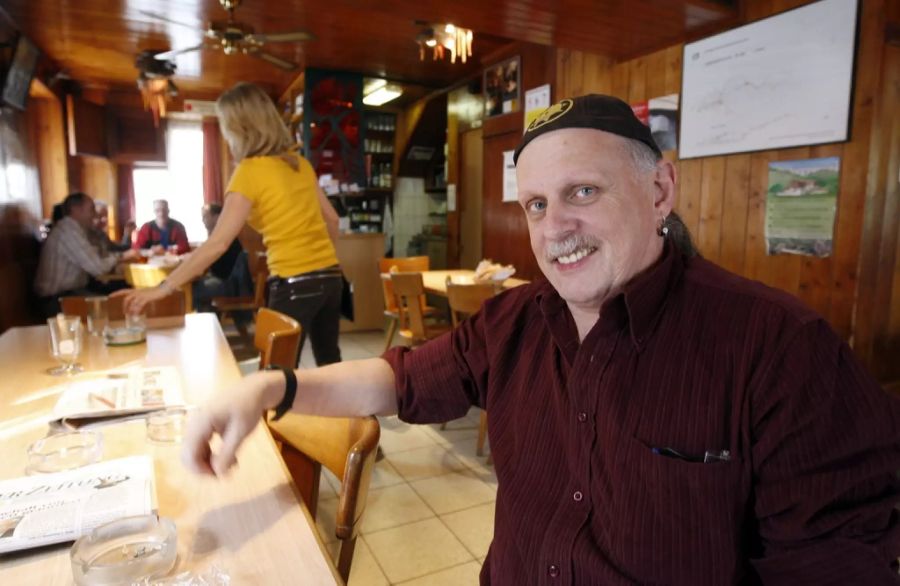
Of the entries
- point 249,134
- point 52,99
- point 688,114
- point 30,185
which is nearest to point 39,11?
point 30,185

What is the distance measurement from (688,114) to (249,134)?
2.52 metres

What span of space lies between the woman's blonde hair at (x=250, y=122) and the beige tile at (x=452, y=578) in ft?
5.62

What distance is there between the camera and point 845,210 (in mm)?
2629

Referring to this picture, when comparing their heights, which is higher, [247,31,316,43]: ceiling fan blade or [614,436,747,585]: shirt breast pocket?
[247,31,316,43]: ceiling fan blade

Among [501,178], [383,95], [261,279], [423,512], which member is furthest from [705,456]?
[383,95]

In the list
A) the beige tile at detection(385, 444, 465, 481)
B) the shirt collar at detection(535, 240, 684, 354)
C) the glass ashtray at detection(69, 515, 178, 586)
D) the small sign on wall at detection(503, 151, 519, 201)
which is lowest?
the beige tile at detection(385, 444, 465, 481)

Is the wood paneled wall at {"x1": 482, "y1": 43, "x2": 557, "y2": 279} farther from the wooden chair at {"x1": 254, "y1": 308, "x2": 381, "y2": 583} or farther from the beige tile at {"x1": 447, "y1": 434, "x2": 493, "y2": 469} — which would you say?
the wooden chair at {"x1": 254, "y1": 308, "x2": 381, "y2": 583}

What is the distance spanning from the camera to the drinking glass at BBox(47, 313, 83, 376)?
1.57 m

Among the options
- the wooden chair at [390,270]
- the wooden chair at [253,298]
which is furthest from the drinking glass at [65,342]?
the wooden chair at [253,298]

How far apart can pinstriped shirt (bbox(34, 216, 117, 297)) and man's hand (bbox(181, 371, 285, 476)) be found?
426cm

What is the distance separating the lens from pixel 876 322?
2756 mm

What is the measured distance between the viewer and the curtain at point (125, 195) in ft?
25.4

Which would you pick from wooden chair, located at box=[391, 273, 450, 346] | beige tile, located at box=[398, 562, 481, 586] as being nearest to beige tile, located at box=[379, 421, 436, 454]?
wooden chair, located at box=[391, 273, 450, 346]

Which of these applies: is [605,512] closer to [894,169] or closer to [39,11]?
[894,169]
